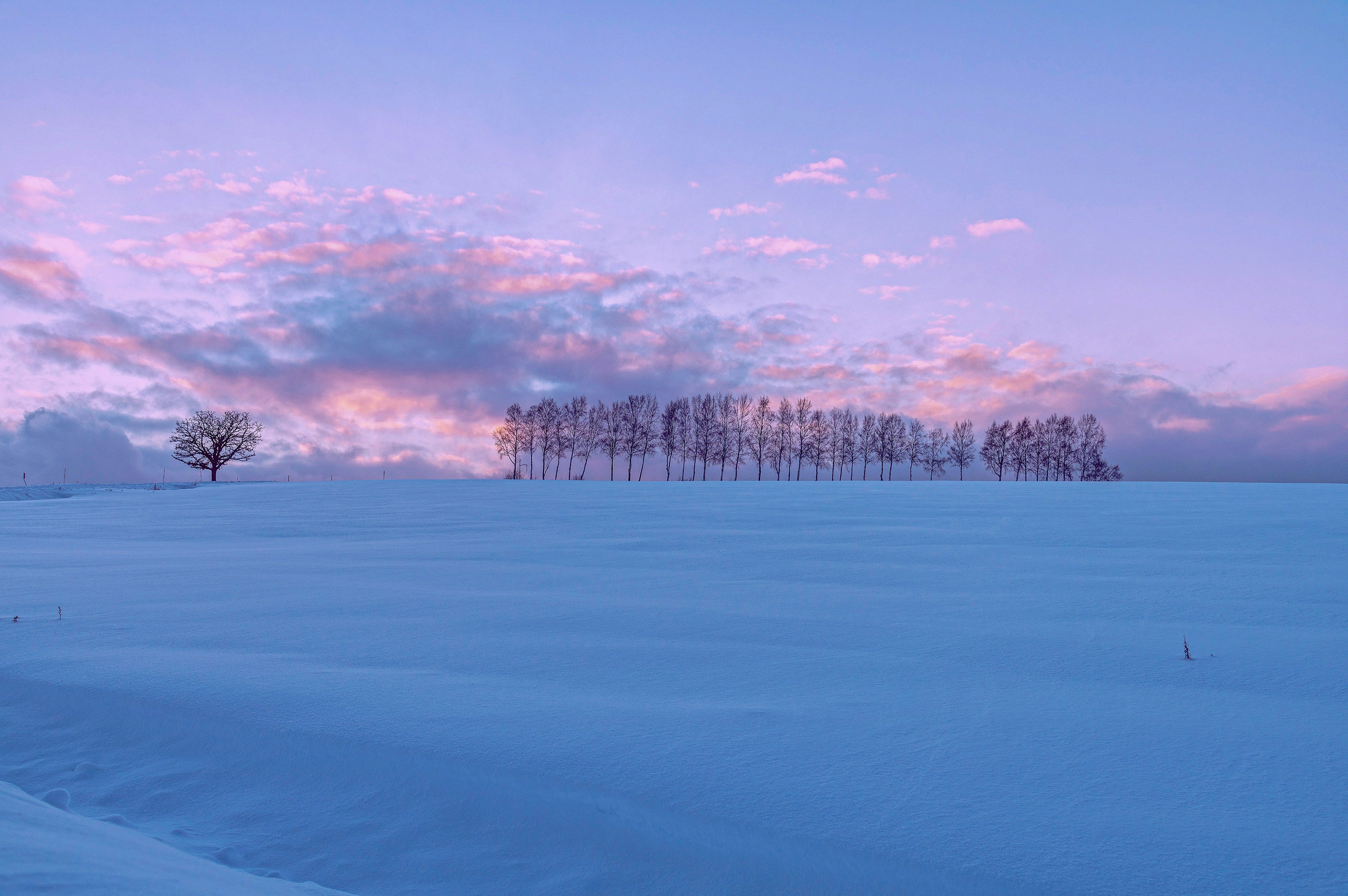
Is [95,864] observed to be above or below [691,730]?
above

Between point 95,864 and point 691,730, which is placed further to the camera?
point 691,730

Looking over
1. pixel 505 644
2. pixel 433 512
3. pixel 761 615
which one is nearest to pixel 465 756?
pixel 505 644

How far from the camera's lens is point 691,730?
9.90ft

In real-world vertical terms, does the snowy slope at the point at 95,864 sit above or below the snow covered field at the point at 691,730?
above

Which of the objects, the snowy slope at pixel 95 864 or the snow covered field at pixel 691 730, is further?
the snow covered field at pixel 691 730

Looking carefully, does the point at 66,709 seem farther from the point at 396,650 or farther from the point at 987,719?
the point at 987,719

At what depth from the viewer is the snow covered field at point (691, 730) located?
2184mm

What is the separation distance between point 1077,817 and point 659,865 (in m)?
1.44

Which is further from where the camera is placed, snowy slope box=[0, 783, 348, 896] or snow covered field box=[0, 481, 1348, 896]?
snow covered field box=[0, 481, 1348, 896]

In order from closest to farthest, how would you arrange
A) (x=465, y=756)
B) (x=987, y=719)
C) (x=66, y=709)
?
(x=465, y=756) < (x=987, y=719) < (x=66, y=709)

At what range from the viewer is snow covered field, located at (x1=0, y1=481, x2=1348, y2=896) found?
2.18 metres

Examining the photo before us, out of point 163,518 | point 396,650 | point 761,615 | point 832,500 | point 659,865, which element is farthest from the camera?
point 832,500

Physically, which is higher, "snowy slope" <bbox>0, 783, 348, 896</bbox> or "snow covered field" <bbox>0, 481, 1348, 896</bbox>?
"snowy slope" <bbox>0, 783, 348, 896</bbox>

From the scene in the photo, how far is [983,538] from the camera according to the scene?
9203 millimetres
